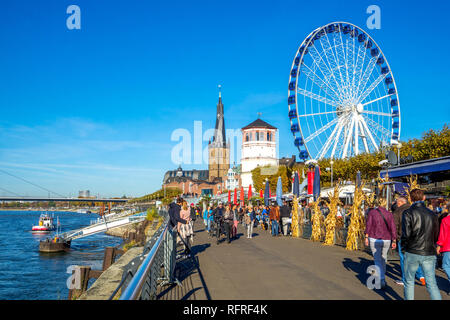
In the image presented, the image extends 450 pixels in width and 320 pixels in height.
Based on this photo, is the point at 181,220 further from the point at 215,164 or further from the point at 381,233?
the point at 215,164

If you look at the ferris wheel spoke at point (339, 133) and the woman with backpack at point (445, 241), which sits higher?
the ferris wheel spoke at point (339, 133)

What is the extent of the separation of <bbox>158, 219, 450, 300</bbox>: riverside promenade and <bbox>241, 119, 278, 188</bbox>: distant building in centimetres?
7983

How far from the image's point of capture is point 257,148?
314 ft

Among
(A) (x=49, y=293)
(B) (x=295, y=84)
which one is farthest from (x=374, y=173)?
(A) (x=49, y=293)

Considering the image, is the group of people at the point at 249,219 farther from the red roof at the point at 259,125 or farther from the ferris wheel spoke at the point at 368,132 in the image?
the red roof at the point at 259,125

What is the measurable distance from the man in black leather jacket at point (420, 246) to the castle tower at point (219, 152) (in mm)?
176520

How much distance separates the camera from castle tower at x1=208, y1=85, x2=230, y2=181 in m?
184

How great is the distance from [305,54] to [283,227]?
24.7 meters

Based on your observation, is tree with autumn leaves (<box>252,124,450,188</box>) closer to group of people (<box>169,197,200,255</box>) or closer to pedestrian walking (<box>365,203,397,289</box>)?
group of people (<box>169,197,200,255</box>)

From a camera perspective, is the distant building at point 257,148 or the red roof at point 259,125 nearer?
the distant building at point 257,148

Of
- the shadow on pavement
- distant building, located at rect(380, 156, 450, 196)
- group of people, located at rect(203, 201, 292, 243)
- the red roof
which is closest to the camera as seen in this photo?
the shadow on pavement

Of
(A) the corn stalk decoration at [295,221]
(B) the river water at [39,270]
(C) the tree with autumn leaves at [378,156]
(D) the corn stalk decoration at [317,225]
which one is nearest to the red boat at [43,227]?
(B) the river water at [39,270]

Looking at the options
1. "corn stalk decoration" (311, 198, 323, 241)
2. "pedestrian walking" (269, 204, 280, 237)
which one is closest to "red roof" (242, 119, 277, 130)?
"pedestrian walking" (269, 204, 280, 237)

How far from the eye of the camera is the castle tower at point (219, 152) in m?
184
